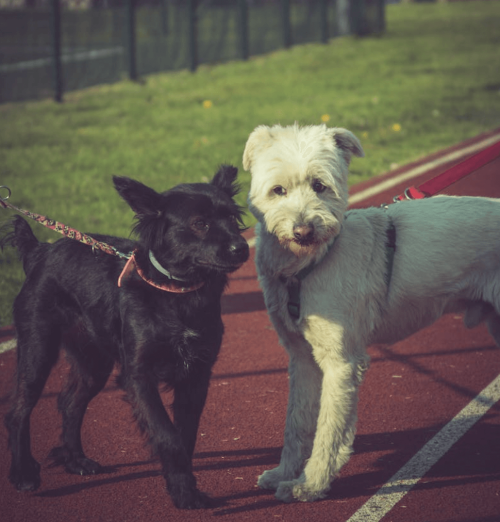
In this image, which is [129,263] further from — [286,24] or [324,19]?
[324,19]

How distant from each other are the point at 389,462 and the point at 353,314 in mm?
966

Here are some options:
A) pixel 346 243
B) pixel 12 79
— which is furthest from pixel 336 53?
pixel 346 243

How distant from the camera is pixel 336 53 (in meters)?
26.5

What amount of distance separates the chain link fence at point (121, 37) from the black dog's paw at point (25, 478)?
1425 cm

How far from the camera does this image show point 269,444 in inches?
211

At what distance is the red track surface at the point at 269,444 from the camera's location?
4.58m

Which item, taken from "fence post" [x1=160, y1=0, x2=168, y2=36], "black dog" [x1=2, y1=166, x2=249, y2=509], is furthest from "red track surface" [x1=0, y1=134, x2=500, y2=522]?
"fence post" [x1=160, y1=0, x2=168, y2=36]

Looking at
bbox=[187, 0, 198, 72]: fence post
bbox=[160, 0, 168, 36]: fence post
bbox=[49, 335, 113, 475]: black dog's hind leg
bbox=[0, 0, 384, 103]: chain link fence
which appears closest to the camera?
bbox=[49, 335, 113, 475]: black dog's hind leg

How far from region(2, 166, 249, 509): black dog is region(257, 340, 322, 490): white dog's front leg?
1.72ft

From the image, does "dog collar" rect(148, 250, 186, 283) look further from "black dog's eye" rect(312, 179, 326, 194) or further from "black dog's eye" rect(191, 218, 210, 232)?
"black dog's eye" rect(312, 179, 326, 194)

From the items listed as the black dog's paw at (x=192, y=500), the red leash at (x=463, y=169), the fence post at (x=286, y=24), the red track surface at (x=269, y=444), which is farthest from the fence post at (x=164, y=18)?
the black dog's paw at (x=192, y=500)

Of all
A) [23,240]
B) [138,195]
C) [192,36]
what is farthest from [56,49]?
[138,195]

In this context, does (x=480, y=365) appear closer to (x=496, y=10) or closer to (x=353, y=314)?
(x=353, y=314)

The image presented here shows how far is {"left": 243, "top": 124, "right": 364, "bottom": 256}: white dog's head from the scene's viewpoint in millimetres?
4555
